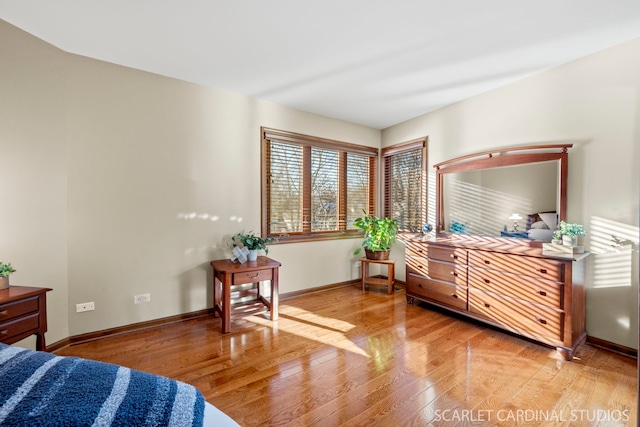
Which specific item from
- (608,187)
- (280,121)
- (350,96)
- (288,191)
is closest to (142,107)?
(280,121)

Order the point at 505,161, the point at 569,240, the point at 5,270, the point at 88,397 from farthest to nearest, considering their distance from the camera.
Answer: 1. the point at 505,161
2. the point at 569,240
3. the point at 5,270
4. the point at 88,397

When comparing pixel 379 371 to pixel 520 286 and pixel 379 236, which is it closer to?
pixel 520 286

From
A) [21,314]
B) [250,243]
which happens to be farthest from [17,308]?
[250,243]

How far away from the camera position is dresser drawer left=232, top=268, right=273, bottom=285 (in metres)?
2.75

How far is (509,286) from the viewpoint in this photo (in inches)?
101

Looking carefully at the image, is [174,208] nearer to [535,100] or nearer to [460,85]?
[460,85]

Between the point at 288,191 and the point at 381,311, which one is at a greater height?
the point at 288,191

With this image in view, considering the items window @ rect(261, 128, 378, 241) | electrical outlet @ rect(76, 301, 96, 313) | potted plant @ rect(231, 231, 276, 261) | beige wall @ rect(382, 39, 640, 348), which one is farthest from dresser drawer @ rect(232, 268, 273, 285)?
beige wall @ rect(382, 39, 640, 348)

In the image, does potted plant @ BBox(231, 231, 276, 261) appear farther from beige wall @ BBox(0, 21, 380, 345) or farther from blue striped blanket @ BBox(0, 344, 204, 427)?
blue striped blanket @ BBox(0, 344, 204, 427)

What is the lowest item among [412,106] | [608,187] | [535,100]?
[608,187]

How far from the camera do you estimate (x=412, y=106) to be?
11.9ft

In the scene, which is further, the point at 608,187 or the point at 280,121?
the point at 280,121

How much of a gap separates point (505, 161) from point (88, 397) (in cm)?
365

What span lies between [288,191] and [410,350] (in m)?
2.39
